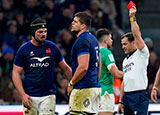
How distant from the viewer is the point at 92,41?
25.2 feet

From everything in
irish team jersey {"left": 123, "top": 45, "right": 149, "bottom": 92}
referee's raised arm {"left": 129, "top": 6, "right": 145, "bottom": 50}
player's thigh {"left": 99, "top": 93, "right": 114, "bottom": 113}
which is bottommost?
player's thigh {"left": 99, "top": 93, "right": 114, "bottom": 113}

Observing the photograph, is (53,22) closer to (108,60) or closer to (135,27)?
(108,60)

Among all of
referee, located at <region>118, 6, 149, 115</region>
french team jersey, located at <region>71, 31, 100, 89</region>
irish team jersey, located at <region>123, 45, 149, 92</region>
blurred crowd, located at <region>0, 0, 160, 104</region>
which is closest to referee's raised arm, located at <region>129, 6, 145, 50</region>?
referee, located at <region>118, 6, 149, 115</region>

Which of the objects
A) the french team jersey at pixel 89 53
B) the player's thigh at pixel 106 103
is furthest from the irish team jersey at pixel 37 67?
the player's thigh at pixel 106 103

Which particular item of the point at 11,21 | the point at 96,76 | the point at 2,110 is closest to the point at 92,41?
the point at 96,76

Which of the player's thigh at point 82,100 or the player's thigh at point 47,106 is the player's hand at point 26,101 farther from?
the player's thigh at point 82,100

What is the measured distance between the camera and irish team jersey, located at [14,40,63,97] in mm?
8156

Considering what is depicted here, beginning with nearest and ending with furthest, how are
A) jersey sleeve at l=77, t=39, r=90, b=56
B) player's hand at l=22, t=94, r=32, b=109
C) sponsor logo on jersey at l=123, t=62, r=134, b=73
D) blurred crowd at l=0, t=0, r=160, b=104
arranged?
jersey sleeve at l=77, t=39, r=90, b=56 < player's hand at l=22, t=94, r=32, b=109 < sponsor logo on jersey at l=123, t=62, r=134, b=73 < blurred crowd at l=0, t=0, r=160, b=104

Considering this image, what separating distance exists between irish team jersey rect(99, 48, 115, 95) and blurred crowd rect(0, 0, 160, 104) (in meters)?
3.24

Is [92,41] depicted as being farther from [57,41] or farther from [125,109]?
[57,41]

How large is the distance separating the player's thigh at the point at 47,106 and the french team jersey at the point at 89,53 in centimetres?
81

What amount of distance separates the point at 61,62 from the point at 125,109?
1.40m

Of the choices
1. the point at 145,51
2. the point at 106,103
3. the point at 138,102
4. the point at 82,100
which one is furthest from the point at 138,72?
the point at 82,100

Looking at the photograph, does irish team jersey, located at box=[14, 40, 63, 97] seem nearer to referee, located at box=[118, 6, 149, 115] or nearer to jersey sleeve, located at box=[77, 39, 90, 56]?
jersey sleeve, located at box=[77, 39, 90, 56]
